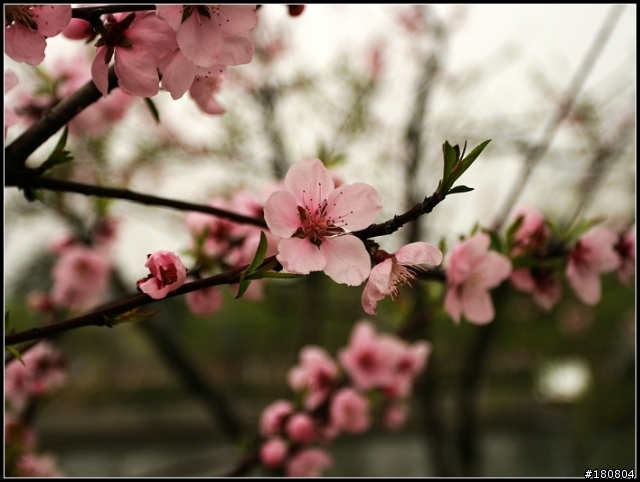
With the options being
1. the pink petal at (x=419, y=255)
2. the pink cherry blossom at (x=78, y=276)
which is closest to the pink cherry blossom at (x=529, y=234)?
the pink petal at (x=419, y=255)

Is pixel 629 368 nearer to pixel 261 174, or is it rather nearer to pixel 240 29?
pixel 261 174

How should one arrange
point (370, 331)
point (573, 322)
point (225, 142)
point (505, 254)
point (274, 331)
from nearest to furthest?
point (505, 254), point (370, 331), point (225, 142), point (573, 322), point (274, 331)

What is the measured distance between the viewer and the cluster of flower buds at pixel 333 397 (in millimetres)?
1164

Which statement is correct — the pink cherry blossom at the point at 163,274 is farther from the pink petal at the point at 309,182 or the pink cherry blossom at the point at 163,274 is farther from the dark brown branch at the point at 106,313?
the pink petal at the point at 309,182

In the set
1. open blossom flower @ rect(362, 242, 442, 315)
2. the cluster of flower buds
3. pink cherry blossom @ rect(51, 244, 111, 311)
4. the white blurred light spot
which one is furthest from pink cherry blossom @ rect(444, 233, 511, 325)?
the white blurred light spot

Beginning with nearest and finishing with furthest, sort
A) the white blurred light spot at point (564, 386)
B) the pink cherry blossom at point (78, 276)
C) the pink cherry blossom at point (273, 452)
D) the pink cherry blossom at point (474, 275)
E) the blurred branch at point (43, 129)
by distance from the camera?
1. the blurred branch at point (43, 129)
2. the pink cherry blossom at point (474, 275)
3. the pink cherry blossom at point (273, 452)
4. the pink cherry blossom at point (78, 276)
5. the white blurred light spot at point (564, 386)

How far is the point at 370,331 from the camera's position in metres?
1.34

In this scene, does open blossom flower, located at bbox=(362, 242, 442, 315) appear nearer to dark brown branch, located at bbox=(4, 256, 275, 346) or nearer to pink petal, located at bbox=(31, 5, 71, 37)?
dark brown branch, located at bbox=(4, 256, 275, 346)

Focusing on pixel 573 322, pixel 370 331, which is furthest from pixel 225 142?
pixel 573 322

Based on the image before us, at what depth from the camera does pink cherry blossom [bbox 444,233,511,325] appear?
2.16 feet

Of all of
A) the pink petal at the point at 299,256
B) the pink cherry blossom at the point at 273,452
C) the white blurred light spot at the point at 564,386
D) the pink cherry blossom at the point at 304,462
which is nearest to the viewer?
the pink petal at the point at 299,256

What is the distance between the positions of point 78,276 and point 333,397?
801 millimetres

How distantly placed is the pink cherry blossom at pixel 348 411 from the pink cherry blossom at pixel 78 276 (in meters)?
0.72

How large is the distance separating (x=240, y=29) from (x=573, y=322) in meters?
6.71
